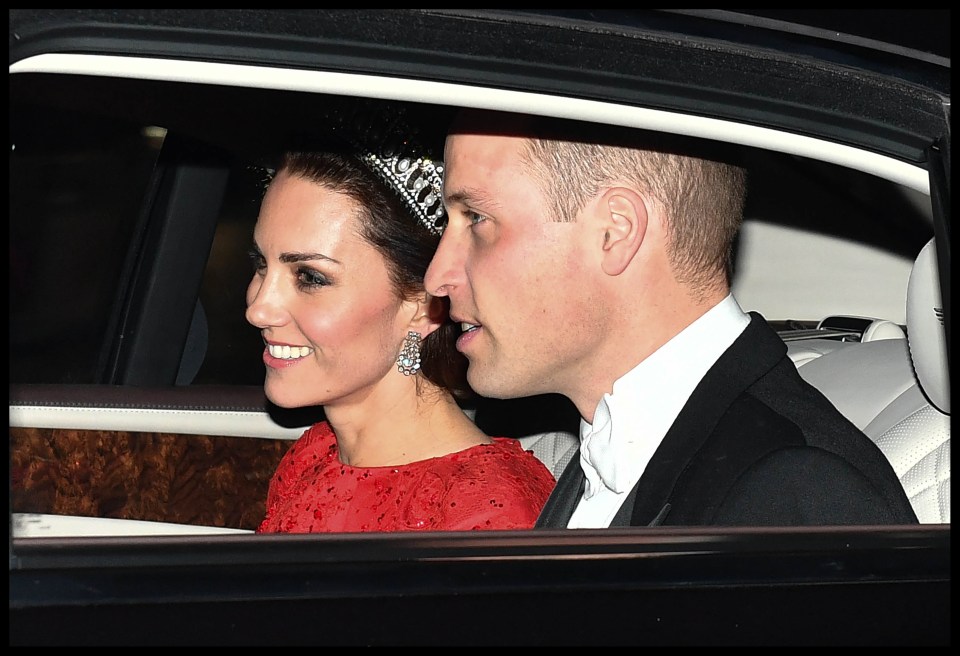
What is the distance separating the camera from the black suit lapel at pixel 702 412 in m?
1.61

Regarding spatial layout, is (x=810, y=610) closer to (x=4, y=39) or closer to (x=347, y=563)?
(x=347, y=563)

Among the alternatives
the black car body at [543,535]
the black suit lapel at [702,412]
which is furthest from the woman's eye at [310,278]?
the black car body at [543,535]

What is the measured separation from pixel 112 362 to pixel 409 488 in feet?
4.05

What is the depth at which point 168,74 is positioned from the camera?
117 centimetres

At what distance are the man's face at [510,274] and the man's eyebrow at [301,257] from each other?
514 mm

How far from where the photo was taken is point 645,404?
1.82m

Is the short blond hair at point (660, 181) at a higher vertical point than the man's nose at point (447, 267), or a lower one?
higher

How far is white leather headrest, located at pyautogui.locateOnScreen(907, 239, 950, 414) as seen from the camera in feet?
5.41

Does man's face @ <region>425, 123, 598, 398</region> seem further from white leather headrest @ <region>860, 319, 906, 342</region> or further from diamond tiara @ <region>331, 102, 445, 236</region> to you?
white leather headrest @ <region>860, 319, 906, 342</region>

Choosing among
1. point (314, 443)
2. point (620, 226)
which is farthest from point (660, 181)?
point (314, 443)

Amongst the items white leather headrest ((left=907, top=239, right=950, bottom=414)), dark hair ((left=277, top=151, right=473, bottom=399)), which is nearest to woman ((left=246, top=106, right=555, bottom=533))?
dark hair ((left=277, top=151, right=473, bottom=399))

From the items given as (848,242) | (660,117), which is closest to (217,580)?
(660,117)

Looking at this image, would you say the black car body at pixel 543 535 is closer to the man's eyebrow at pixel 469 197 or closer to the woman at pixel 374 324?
the man's eyebrow at pixel 469 197

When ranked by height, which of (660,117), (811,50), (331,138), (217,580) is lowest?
(217,580)
